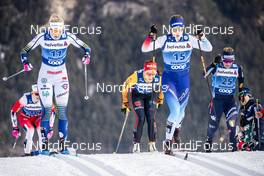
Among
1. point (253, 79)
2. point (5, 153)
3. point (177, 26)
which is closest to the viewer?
point (177, 26)

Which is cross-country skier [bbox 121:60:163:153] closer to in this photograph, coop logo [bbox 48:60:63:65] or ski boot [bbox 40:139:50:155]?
coop logo [bbox 48:60:63:65]

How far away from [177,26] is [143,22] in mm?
11971

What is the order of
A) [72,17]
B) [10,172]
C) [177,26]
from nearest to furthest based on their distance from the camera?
[10,172], [177,26], [72,17]

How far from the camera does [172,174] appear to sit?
13867 mm

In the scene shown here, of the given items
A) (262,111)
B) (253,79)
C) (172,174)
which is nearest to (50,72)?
(172,174)

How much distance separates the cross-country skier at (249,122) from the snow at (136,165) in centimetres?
212

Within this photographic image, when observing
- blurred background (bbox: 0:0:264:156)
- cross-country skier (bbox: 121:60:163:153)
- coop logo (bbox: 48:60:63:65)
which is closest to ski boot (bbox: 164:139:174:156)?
cross-country skier (bbox: 121:60:163:153)

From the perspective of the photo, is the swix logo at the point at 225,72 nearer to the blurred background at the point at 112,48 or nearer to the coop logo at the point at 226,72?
the coop logo at the point at 226,72

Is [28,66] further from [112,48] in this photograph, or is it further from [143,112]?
[112,48]

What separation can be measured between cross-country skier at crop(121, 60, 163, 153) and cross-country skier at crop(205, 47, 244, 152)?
45.4 inches

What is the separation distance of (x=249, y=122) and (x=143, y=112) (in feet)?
8.46

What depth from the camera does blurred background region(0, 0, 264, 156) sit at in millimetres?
22750

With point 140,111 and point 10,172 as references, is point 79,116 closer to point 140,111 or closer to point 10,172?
point 140,111

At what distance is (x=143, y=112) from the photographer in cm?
1576
